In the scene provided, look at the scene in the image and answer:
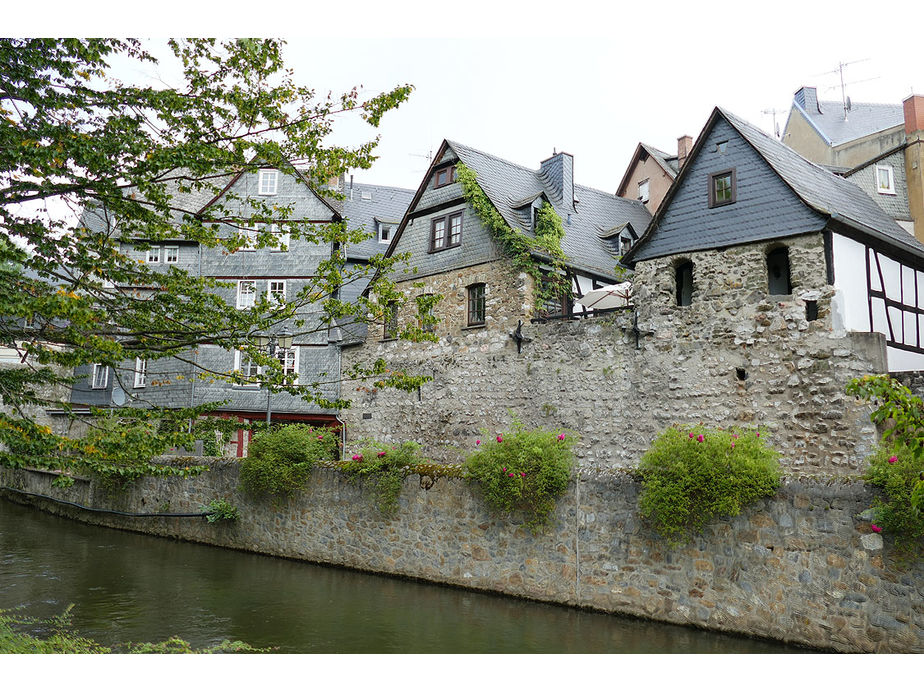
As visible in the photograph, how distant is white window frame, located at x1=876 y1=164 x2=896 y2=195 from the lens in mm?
21375

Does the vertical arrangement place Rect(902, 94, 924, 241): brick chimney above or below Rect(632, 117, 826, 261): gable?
above

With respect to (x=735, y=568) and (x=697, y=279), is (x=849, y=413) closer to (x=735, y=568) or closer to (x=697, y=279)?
(x=697, y=279)

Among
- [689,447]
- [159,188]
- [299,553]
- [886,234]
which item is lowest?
[299,553]

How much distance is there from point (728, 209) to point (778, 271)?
1.60 metres

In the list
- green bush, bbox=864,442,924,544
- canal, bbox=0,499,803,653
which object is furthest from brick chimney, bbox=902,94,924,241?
canal, bbox=0,499,803,653

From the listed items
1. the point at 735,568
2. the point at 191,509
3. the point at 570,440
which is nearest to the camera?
the point at 735,568

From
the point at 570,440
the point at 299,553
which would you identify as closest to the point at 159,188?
the point at 570,440

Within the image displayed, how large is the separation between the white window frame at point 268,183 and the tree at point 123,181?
16748 mm

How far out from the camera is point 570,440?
1203cm

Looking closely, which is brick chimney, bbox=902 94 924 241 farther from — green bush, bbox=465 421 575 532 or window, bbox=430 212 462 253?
green bush, bbox=465 421 575 532

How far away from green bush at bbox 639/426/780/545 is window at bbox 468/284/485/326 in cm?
944

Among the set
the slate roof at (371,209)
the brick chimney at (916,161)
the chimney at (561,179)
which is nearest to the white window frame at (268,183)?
the slate roof at (371,209)

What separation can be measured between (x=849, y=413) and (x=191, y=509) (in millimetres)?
14743

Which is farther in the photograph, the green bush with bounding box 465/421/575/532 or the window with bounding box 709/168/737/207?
the window with bounding box 709/168/737/207
